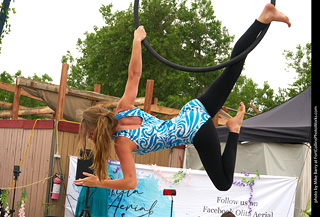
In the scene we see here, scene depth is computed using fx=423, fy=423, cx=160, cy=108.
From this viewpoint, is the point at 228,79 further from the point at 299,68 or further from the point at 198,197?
the point at 299,68

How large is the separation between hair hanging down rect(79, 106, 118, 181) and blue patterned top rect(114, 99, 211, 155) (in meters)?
0.11

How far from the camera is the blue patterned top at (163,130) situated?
3188 millimetres

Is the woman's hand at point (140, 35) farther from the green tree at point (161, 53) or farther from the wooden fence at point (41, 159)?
the green tree at point (161, 53)

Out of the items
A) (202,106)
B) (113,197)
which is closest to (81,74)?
(113,197)

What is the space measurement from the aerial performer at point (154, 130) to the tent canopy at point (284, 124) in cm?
471

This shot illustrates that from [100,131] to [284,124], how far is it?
577 cm

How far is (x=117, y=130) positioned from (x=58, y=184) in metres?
5.64

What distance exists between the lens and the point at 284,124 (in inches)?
320

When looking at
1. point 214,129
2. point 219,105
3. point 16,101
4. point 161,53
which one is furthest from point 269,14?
point 161,53

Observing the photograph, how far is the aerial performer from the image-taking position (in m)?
3.15

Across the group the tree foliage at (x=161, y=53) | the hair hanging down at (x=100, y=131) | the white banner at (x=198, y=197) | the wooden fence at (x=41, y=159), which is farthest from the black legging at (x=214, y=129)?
the tree foliage at (x=161, y=53)

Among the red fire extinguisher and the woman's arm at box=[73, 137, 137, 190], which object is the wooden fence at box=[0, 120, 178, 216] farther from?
the woman's arm at box=[73, 137, 137, 190]

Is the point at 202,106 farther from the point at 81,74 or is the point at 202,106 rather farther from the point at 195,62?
the point at 81,74

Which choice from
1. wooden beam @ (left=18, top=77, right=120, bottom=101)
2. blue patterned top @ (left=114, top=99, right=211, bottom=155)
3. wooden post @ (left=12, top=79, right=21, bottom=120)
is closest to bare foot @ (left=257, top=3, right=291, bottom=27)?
blue patterned top @ (left=114, top=99, right=211, bottom=155)
